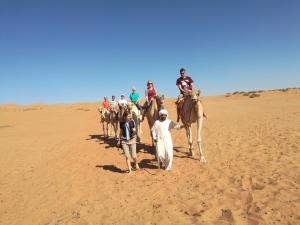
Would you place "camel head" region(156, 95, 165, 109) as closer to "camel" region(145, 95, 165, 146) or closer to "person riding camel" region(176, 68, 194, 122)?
"camel" region(145, 95, 165, 146)

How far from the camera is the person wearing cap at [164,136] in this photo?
9.02m

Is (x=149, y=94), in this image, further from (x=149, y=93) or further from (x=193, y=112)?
(x=193, y=112)

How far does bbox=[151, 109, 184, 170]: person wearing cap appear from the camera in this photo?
9.02 m

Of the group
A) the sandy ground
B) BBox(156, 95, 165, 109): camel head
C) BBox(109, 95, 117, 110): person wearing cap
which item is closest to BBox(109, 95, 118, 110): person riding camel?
BBox(109, 95, 117, 110): person wearing cap

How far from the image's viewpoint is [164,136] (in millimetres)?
9055

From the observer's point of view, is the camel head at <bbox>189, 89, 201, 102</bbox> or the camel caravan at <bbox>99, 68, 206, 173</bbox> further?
the camel head at <bbox>189, 89, 201, 102</bbox>

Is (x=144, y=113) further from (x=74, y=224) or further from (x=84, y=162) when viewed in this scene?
(x=74, y=224)

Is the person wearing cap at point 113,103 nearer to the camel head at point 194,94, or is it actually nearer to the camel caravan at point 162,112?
the camel caravan at point 162,112

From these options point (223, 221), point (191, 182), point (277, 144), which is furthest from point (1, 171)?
point (277, 144)

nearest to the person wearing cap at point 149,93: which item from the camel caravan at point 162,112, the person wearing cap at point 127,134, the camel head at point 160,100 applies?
the camel caravan at point 162,112

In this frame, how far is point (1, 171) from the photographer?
40.1 ft

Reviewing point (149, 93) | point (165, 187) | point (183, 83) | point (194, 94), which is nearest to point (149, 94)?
point (149, 93)

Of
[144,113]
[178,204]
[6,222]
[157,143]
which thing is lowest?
[6,222]

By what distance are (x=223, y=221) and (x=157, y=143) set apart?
155 inches
